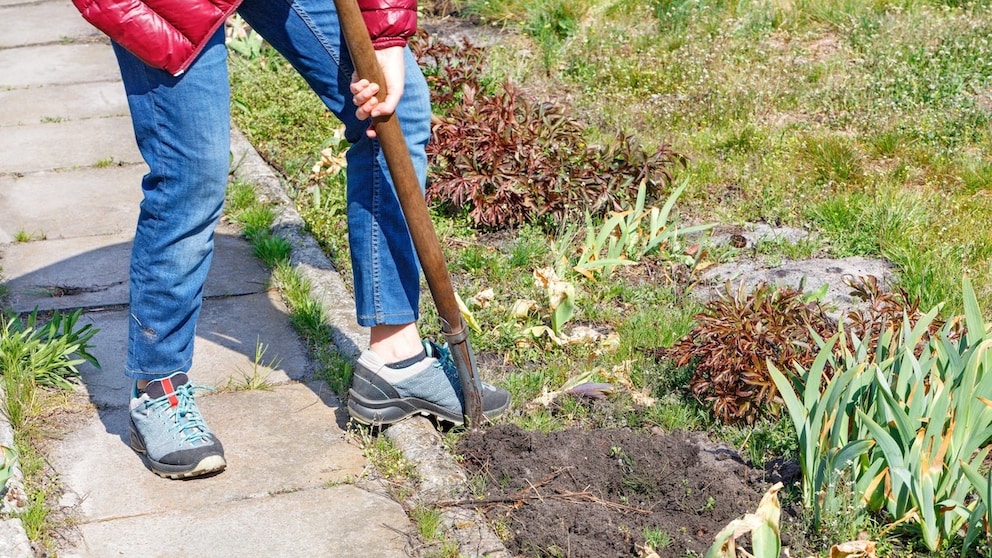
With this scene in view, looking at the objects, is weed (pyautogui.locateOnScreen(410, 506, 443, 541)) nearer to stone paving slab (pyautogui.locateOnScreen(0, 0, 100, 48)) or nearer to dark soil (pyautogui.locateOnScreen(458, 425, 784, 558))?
dark soil (pyautogui.locateOnScreen(458, 425, 784, 558))

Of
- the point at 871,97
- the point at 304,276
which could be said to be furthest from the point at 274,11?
the point at 871,97

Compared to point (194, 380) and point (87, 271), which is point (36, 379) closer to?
point (194, 380)

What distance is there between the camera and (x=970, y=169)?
463 centimetres

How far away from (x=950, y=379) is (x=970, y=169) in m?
2.50

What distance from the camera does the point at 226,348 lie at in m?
3.50

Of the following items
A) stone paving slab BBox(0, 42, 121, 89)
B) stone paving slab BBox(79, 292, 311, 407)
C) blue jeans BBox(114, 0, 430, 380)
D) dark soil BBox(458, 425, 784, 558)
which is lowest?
stone paving slab BBox(79, 292, 311, 407)

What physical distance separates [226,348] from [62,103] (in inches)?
115

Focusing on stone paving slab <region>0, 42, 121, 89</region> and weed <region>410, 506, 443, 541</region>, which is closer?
weed <region>410, 506, 443, 541</region>

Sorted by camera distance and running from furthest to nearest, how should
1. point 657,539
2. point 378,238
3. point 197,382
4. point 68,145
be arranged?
point 68,145 → point 197,382 → point 378,238 → point 657,539

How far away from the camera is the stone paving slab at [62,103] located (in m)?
5.55

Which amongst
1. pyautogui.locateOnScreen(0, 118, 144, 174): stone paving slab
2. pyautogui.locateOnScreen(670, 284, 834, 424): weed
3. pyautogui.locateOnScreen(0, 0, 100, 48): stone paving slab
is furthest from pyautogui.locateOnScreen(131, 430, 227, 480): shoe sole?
pyautogui.locateOnScreen(0, 0, 100, 48): stone paving slab

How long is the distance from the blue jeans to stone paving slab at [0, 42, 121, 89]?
3825 millimetres

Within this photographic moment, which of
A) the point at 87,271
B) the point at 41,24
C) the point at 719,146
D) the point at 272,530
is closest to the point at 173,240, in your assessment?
the point at 272,530

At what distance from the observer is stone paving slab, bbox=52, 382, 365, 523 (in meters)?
2.72
